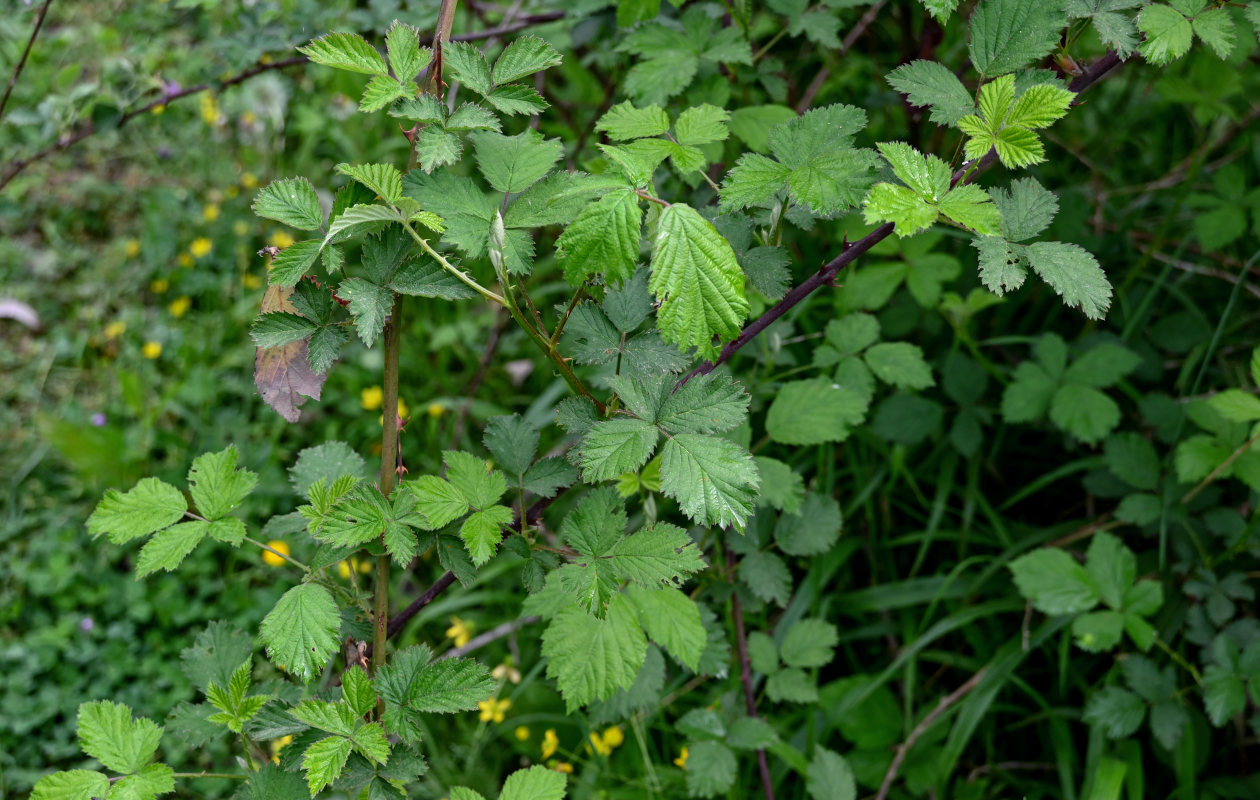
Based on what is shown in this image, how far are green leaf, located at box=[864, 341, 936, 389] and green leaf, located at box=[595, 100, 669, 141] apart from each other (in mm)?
716

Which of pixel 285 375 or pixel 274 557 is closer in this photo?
pixel 285 375

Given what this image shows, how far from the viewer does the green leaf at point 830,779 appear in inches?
60.5

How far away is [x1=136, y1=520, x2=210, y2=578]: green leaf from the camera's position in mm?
1061

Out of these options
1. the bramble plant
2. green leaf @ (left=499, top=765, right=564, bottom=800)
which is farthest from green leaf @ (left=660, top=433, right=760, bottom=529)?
green leaf @ (left=499, top=765, right=564, bottom=800)

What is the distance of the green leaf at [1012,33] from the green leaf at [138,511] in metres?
1.14

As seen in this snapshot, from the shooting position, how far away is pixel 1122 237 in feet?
7.27

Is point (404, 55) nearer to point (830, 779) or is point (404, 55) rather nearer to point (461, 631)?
point (830, 779)

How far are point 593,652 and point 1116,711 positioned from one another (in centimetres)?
115

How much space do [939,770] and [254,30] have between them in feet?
6.93

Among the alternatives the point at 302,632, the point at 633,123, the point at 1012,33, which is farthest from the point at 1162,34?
the point at 302,632

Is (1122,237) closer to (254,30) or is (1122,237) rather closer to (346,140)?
(254,30)

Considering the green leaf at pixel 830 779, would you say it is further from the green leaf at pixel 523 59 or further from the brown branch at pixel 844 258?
the green leaf at pixel 523 59

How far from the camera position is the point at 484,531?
0.99 m

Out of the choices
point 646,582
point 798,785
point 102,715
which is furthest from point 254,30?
point 798,785
